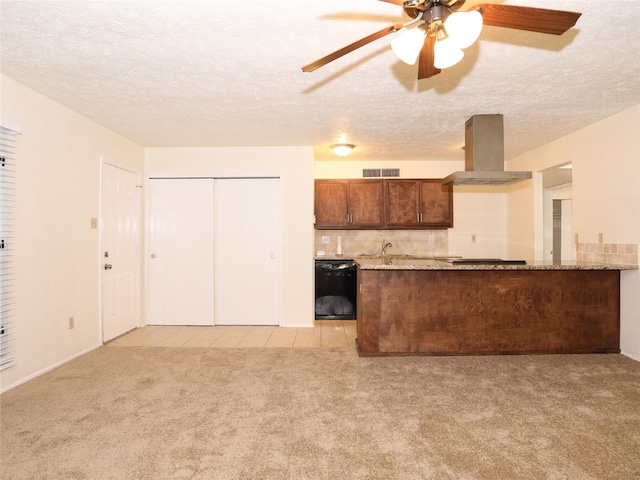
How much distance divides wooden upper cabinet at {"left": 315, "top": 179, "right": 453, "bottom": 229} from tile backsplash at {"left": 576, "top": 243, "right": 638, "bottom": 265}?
6.23 feet

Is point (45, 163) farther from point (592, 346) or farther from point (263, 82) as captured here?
point (592, 346)

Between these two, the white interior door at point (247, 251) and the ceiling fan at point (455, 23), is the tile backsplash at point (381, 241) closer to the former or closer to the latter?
the white interior door at point (247, 251)

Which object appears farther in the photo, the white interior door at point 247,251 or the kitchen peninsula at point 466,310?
the white interior door at point 247,251

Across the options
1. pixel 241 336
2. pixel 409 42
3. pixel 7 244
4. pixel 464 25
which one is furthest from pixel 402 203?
pixel 7 244

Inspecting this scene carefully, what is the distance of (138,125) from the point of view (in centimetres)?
395

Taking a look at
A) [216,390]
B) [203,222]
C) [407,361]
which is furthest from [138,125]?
[407,361]

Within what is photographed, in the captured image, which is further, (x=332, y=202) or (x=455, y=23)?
(x=332, y=202)

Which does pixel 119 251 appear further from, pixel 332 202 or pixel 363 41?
pixel 363 41

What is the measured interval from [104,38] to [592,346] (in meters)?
5.10

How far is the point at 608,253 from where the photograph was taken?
3721 mm

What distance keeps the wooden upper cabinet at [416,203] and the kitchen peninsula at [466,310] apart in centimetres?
217

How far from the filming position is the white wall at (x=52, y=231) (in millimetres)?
2883

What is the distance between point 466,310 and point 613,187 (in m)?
2.05

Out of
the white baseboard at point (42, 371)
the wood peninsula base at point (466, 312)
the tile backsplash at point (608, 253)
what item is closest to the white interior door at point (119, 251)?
the white baseboard at point (42, 371)
